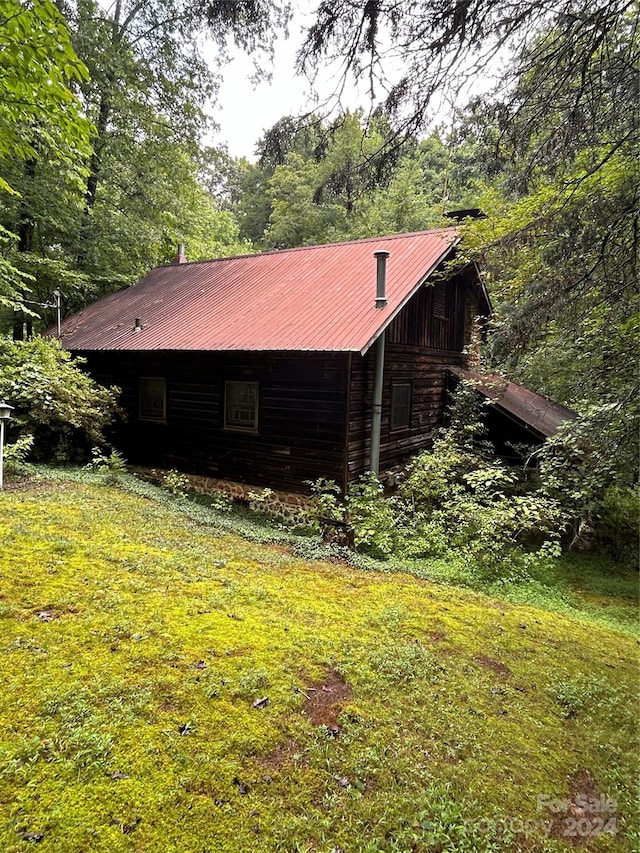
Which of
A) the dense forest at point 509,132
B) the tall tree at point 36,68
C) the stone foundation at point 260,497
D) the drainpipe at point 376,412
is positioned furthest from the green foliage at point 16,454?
the drainpipe at point 376,412

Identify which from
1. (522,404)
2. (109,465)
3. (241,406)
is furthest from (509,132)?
(109,465)

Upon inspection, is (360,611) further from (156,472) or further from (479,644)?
(156,472)

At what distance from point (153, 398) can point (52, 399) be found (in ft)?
7.08

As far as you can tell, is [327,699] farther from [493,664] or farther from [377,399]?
[377,399]

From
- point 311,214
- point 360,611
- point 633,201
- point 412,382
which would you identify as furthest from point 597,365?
point 311,214

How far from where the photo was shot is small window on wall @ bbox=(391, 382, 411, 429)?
9.66m

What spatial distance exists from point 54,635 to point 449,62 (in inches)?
202

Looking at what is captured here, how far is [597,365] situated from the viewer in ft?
17.0

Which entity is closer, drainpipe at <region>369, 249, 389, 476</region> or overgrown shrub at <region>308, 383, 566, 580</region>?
overgrown shrub at <region>308, 383, 566, 580</region>

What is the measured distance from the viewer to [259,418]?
896 cm

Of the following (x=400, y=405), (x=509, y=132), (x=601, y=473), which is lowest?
(x=601, y=473)

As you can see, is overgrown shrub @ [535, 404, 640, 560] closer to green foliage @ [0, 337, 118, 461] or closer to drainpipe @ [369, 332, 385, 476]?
drainpipe @ [369, 332, 385, 476]

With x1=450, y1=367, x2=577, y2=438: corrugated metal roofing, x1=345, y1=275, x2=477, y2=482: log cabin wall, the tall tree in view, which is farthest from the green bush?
the tall tree

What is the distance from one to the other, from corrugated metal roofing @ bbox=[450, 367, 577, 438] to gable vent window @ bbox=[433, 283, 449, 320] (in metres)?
1.45
